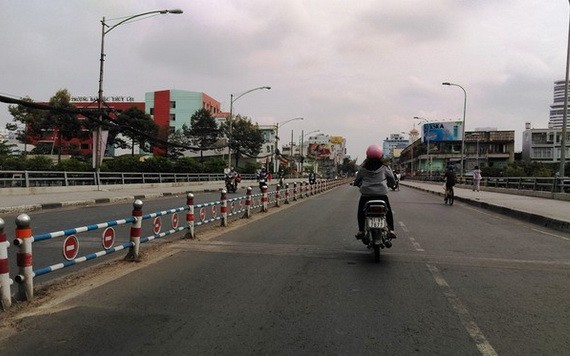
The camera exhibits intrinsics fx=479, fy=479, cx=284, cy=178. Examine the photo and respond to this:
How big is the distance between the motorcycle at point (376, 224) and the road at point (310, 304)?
307 millimetres

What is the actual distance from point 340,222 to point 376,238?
247 inches

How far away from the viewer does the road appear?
4.37 metres

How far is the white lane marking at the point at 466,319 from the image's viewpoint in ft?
14.1

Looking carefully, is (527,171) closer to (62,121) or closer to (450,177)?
(450,177)

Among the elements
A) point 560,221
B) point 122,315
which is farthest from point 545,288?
point 560,221

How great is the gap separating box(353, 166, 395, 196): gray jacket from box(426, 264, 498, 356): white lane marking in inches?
74.7

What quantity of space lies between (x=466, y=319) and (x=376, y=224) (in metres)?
3.11

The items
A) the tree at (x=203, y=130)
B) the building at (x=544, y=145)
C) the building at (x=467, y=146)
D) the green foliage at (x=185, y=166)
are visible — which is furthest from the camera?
the building at (x=544, y=145)

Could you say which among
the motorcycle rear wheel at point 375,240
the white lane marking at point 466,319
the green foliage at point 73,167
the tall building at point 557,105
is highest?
the tall building at point 557,105

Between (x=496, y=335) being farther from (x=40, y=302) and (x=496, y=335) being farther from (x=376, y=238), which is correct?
(x=40, y=302)

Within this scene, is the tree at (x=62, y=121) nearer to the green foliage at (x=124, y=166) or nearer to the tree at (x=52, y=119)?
the tree at (x=52, y=119)

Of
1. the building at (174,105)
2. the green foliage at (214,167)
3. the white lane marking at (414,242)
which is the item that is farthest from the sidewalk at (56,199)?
the building at (174,105)

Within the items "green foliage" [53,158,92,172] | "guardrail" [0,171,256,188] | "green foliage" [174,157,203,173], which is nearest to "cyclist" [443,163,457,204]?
"guardrail" [0,171,256,188]

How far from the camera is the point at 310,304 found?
220 inches
